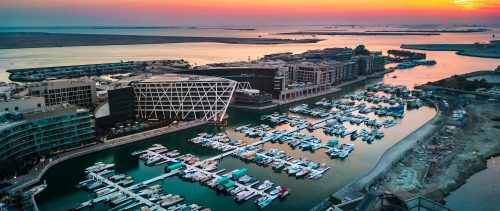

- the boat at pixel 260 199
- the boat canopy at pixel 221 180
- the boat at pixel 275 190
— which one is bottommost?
the boat at pixel 260 199

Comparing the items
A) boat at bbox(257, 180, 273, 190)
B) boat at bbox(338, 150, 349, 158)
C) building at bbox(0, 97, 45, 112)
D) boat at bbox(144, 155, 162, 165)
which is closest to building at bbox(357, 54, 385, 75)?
boat at bbox(338, 150, 349, 158)

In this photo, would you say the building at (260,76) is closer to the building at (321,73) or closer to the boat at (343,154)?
the building at (321,73)

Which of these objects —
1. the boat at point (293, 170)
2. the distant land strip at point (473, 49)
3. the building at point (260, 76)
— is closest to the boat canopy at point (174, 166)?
the boat at point (293, 170)

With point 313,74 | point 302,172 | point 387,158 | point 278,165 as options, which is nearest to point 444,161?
point 387,158

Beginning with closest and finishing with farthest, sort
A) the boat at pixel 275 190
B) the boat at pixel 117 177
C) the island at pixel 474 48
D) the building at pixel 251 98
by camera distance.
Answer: the boat at pixel 275 190, the boat at pixel 117 177, the building at pixel 251 98, the island at pixel 474 48

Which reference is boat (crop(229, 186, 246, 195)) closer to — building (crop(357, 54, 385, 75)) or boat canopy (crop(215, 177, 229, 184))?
boat canopy (crop(215, 177, 229, 184))

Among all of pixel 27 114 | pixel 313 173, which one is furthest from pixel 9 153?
pixel 313 173

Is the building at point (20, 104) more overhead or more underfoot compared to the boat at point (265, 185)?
more overhead
